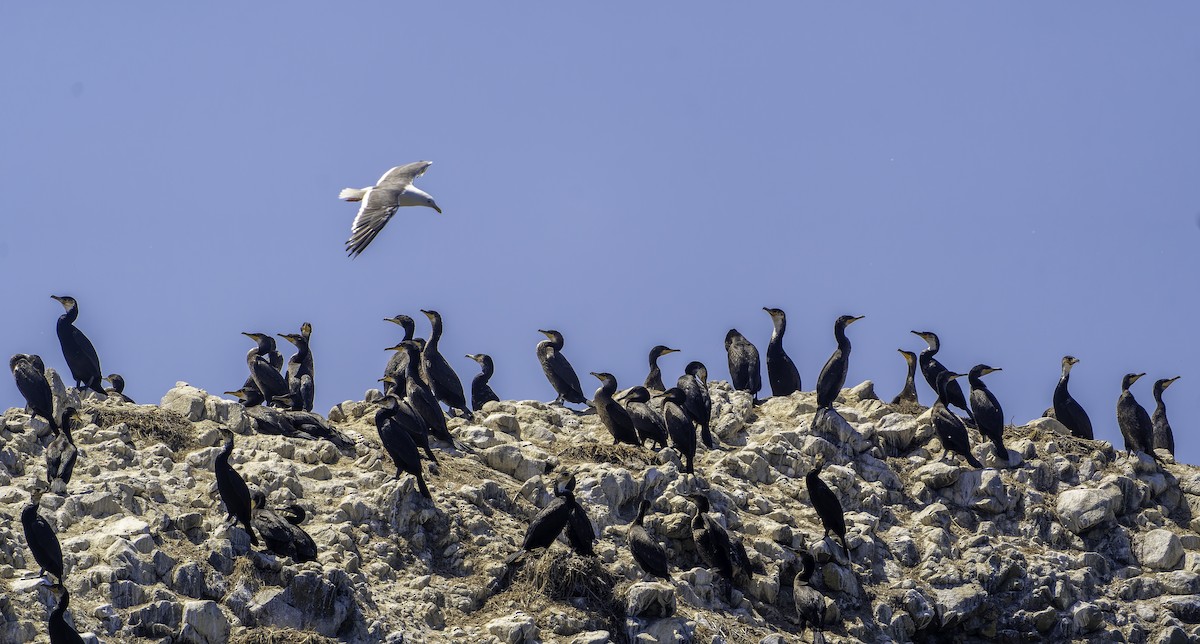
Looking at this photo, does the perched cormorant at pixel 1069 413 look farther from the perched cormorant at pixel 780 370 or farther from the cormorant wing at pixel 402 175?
the cormorant wing at pixel 402 175

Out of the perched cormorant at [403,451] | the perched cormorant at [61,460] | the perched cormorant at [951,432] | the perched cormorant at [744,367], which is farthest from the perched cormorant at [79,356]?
the perched cormorant at [951,432]

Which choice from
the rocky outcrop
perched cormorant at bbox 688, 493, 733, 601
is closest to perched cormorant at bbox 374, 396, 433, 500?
the rocky outcrop

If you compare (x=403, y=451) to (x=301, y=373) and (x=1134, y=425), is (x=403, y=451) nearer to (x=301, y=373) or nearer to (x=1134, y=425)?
(x=301, y=373)

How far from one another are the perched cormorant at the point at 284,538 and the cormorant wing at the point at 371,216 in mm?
4069

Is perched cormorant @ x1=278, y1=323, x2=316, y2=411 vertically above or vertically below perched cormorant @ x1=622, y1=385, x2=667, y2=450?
above

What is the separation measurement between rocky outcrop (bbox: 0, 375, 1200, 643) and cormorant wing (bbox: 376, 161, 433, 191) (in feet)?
12.0

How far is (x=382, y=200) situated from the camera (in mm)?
27047

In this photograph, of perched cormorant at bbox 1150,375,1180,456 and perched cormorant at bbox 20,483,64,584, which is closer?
perched cormorant at bbox 20,483,64,584

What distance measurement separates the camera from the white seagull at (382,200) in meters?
25.6

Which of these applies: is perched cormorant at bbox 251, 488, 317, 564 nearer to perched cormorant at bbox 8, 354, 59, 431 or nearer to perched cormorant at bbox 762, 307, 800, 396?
perched cormorant at bbox 8, 354, 59, 431

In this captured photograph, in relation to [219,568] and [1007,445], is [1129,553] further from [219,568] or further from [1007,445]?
[219,568]

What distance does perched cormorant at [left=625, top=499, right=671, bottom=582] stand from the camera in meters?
24.0

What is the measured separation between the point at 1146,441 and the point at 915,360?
4.49m

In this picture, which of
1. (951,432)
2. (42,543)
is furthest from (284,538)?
(951,432)
